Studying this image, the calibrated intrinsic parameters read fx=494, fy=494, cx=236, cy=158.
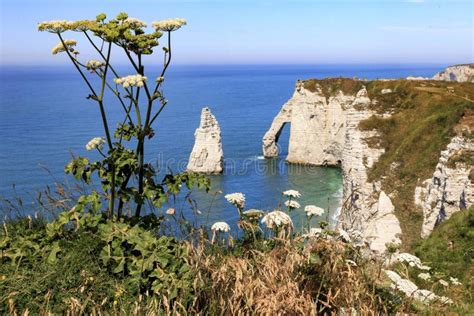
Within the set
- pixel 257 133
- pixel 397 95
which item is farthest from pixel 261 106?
pixel 397 95

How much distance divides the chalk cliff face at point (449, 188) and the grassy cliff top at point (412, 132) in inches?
31.7

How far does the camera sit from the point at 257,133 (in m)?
107

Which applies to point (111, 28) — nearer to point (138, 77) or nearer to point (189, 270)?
point (138, 77)

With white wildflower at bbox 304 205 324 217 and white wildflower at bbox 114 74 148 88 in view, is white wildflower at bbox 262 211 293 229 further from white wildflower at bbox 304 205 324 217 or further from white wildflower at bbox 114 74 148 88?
white wildflower at bbox 114 74 148 88

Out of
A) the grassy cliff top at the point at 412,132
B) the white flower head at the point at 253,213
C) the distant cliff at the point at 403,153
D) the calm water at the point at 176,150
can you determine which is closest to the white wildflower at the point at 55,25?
the white flower head at the point at 253,213

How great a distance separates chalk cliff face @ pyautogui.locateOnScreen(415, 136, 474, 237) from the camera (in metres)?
24.1

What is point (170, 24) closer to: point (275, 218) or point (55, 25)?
point (55, 25)

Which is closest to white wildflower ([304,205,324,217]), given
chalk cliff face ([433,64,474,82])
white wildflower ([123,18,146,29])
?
white wildflower ([123,18,146,29])

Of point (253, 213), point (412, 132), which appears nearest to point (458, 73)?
point (412, 132)

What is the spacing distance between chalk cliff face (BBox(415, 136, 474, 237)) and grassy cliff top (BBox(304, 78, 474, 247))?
804 millimetres

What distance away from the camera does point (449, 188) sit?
25406 mm

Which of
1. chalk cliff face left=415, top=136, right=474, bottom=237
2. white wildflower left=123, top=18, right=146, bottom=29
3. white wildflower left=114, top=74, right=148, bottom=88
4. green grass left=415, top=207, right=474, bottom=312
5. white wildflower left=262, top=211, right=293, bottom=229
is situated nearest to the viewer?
white wildflower left=114, top=74, right=148, bottom=88

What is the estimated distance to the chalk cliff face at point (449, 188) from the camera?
24125 millimetres

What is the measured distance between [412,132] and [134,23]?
38819mm
